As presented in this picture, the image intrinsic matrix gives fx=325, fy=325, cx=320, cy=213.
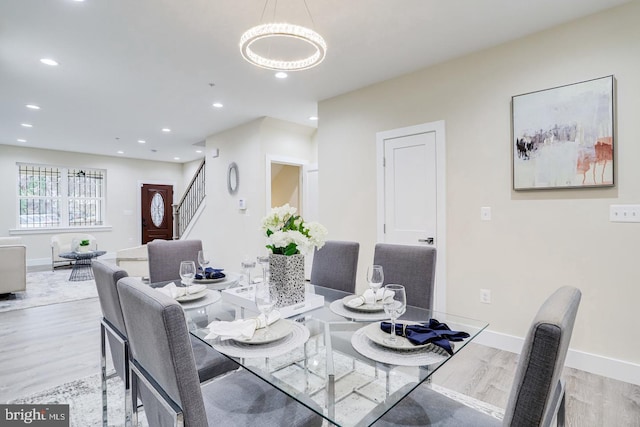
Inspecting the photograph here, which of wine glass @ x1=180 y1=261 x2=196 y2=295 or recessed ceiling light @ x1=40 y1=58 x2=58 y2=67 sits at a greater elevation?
recessed ceiling light @ x1=40 y1=58 x2=58 y2=67

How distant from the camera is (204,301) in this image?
6.06 feet

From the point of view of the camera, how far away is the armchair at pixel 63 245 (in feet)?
21.5

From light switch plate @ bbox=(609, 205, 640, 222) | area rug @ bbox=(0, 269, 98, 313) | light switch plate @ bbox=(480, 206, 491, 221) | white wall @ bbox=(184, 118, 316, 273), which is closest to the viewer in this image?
light switch plate @ bbox=(609, 205, 640, 222)

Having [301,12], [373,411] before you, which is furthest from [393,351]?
[301,12]

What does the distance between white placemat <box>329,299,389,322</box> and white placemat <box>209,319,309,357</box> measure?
0.35 meters

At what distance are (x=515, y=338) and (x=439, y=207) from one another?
→ 128cm

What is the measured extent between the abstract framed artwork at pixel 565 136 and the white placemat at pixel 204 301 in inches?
98.0

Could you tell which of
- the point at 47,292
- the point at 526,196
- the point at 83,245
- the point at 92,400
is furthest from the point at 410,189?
the point at 83,245

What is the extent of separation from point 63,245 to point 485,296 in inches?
318

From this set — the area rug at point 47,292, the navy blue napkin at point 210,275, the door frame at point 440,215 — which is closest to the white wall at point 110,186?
the area rug at point 47,292

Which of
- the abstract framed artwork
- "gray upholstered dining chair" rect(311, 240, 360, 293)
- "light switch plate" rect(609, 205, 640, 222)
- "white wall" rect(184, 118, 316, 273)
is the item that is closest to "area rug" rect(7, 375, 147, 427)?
"gray upholstered dining chair" rect(311, 240, 360, 293)

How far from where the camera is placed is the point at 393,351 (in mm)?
1159

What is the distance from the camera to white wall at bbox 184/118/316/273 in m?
5.03

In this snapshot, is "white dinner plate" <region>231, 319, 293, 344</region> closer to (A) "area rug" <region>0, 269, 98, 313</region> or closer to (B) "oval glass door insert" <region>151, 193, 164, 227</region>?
(A) "area rug" <region>0, 269, 98, 313</region>
